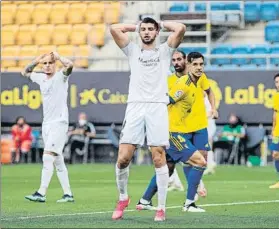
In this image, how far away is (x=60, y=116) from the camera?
15.0m

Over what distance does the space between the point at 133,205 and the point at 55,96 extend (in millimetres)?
2353

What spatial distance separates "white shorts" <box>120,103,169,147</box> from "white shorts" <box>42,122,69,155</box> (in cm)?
395

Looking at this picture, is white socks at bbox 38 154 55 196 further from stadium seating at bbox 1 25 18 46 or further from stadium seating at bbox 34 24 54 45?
stadium seating at bbox 1 25 18 46

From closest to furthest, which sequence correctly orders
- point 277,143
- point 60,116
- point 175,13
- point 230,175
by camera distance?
point 60,116
point 277,143
point 230,175
point 175,13

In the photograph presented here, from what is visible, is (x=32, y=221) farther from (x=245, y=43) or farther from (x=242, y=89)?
(x=245, y=43)

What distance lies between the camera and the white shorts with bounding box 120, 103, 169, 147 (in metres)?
10.9

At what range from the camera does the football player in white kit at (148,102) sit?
10906 millimetres

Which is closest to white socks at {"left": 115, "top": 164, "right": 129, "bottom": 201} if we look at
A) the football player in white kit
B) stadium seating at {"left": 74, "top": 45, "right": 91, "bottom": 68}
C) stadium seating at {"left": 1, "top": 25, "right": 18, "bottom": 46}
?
the football player in white kit

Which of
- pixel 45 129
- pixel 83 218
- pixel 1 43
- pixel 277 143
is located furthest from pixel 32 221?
pixel 1 43

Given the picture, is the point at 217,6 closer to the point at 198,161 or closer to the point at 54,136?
the point at 54,136

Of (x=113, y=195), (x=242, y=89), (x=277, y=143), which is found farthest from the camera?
(x=242, y=89)

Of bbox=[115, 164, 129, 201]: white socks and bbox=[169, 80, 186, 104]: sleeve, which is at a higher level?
bbox=[169, 80, 186, 104]: sleeve

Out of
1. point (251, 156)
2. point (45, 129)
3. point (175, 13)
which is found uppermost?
point (175, 13)

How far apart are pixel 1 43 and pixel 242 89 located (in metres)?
9.11
